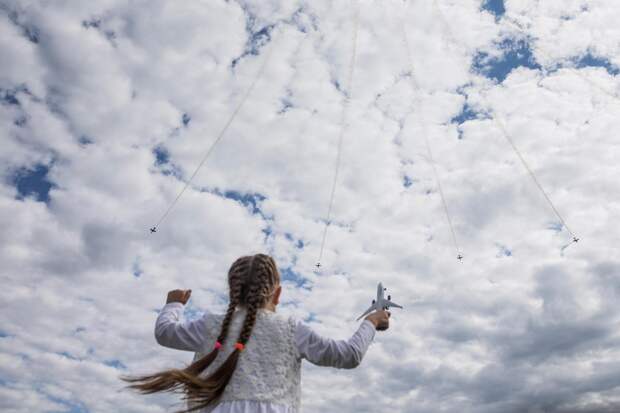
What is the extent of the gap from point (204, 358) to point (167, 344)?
71 centimetres

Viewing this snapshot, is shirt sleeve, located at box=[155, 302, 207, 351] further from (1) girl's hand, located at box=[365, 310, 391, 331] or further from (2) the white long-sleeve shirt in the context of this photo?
(1) girl's hand, located at box=[365, 310, 391, 331]

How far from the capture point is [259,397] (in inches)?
254

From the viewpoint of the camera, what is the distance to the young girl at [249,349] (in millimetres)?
6430

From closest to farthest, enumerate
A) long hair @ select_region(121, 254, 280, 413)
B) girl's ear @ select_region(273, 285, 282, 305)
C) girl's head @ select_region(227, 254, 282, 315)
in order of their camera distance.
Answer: long hair @ select_region(121, 254, 280, 413)
girl's head @ select_region(227, 254, 282, 315)
girl's ear @ select_region(273, 285, 282, 305)

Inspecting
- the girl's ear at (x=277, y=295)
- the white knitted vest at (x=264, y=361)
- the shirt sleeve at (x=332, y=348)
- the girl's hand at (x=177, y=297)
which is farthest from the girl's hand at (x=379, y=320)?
the girl's hand at (x=177, y=297)

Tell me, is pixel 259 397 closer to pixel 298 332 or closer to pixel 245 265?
pixel 298 332

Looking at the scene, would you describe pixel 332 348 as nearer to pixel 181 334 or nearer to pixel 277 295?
pixel 277 295

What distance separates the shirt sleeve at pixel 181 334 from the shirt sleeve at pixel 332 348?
128 cm

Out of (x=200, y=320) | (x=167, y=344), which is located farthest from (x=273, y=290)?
(x=167, y=344)

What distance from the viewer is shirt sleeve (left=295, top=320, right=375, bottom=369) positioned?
6.50m

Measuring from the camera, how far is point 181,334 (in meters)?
6.93

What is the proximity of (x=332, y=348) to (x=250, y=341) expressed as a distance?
1.06 meters

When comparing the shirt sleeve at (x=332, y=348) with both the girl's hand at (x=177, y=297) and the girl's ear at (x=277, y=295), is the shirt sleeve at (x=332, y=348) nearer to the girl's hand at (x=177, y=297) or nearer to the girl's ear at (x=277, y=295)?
the girl's ear at (x=277, y=295)

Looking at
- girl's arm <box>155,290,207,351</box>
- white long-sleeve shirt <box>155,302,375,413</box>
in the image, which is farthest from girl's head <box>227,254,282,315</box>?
girl's arm <box>155,290,207,351</box>
